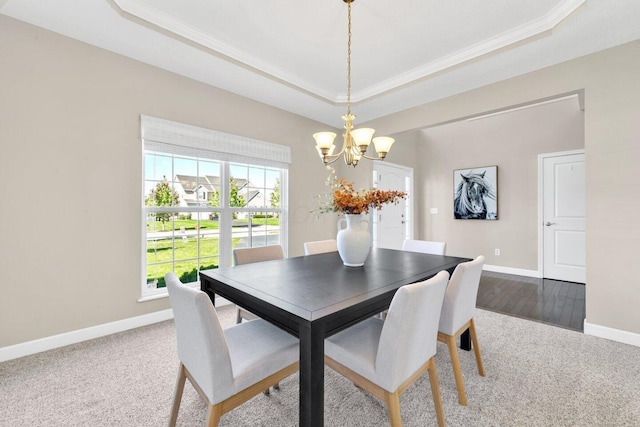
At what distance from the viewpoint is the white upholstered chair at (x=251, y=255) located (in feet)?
7.02

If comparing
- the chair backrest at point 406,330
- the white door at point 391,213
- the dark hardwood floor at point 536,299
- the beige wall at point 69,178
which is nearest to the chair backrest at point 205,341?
the chair backrest at point 406,330

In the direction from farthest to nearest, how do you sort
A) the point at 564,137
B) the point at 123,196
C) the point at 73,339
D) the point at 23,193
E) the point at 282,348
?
the point at 564,137 < the point at 123,196 < the point at 73,339 < the point at 23,193 < the point at 282,348

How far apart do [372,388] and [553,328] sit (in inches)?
94.7

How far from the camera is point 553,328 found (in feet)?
8.41

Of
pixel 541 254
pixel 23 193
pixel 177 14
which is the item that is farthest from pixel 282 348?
pixel 541 254

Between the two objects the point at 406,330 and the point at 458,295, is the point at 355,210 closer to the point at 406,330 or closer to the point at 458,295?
the point at 458,295

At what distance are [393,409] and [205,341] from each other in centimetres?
82

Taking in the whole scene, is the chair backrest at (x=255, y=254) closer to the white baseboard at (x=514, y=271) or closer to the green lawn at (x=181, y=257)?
the green lawn at (x=181, y=257)

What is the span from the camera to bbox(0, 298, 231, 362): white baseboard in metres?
2.04

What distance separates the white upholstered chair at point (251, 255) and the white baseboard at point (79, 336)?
3.66 ft

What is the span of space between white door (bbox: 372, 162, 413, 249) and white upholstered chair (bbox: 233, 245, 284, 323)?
267 cm

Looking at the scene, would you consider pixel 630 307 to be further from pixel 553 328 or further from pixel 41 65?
pixel 41 65

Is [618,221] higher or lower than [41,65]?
lower

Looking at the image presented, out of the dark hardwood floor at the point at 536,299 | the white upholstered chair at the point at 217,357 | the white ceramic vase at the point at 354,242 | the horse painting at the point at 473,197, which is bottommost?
the dark hardwood floor at the point at 536,299
